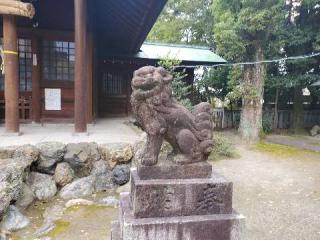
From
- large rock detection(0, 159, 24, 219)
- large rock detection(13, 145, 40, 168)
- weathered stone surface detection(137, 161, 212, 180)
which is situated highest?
weathered stone surface detection(137, 161, 212, 180)

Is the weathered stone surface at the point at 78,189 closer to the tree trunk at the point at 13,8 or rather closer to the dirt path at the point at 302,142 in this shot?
the tree trunk at the point at 13,8

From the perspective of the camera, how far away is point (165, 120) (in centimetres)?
290

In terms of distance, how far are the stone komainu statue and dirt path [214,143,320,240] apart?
194cm

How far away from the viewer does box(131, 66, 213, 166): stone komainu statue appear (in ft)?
9.16

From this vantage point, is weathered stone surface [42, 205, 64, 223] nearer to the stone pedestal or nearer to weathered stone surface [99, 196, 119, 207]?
weathered stone surface [99, 196, 119, 207]

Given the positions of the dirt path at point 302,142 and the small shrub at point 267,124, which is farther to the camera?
the small shrub at point 267,124

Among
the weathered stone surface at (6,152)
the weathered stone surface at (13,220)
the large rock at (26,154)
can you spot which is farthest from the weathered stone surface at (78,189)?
the weathered stone surface at (6,152)

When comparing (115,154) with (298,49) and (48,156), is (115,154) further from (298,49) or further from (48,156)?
(298,49)

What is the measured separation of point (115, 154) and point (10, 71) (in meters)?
3.11

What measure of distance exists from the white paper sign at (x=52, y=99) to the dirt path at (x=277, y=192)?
523 cm

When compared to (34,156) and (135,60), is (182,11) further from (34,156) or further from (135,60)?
(34,156)

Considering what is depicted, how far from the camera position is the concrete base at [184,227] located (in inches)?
103

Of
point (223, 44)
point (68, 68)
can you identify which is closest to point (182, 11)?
point (223, 44)

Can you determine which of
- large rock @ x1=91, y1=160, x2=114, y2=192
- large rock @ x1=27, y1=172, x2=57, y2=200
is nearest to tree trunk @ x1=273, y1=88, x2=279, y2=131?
large rock @ x1=91, y1=160, x2=114, y2=192
